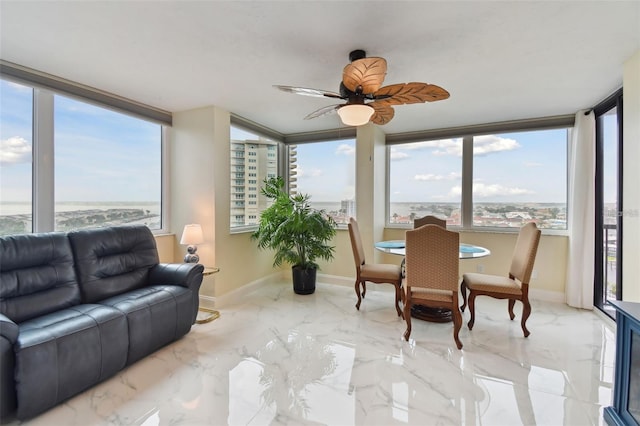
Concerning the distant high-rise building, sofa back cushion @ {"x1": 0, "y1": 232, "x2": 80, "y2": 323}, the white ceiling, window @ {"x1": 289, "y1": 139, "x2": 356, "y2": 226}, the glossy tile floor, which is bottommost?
the glossy tile floor

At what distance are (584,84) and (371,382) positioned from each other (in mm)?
3343

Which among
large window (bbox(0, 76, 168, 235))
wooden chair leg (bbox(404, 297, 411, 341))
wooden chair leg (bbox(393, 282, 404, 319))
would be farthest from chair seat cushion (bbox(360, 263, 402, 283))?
large window (bbox(0, 76, 168, 235))

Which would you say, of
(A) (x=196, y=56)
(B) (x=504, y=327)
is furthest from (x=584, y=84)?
(A) (x=196, y=56)

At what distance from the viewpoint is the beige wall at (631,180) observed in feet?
7.10

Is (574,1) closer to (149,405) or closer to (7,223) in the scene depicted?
(149,405)

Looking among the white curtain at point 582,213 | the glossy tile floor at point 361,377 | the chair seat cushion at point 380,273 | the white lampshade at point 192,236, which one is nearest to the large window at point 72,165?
the white lampshade at point 192,236

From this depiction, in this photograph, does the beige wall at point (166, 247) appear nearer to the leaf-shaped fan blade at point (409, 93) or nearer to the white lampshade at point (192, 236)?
the white lampshade at point (192, 236)

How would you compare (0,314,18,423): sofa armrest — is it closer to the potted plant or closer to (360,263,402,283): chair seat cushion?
the potted plant

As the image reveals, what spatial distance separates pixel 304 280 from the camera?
3.91 m

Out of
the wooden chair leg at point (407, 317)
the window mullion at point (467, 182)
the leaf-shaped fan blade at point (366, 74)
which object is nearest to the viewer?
the leaf-shaped fan blade at point (366, 74)

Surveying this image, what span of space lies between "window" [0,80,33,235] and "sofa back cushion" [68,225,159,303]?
48cm

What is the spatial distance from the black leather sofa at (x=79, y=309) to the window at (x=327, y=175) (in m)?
2.44

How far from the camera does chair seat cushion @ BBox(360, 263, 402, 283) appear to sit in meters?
3.18

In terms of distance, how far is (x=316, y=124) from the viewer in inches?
166
